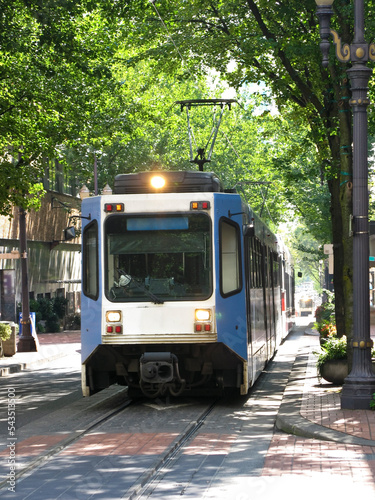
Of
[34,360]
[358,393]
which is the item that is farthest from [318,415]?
[34,360]

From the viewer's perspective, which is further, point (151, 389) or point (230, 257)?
point (151, 389)

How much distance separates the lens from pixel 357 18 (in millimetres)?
13344

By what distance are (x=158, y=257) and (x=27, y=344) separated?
17065 millimetres

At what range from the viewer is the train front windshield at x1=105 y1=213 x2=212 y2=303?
14195 millimetres

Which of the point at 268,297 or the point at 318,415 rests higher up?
the point at 268,297

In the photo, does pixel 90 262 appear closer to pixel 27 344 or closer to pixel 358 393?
pixel 358 393

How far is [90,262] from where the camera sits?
14.6m

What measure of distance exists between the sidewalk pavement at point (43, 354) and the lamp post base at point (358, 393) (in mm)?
11849

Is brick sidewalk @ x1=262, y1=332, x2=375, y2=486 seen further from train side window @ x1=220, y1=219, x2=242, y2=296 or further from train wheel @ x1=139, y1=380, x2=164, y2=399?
train wheel @ x1=139, y1=380, x2=164, y2=399

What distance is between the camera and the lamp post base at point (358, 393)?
42.4 feet

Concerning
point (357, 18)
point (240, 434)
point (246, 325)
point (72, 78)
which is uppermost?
point (72, 78)

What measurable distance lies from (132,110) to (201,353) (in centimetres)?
1702

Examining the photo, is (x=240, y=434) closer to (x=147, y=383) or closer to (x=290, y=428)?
(x=290, y=428)

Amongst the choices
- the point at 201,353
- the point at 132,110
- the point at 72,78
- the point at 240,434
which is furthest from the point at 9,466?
the point at 132,110
